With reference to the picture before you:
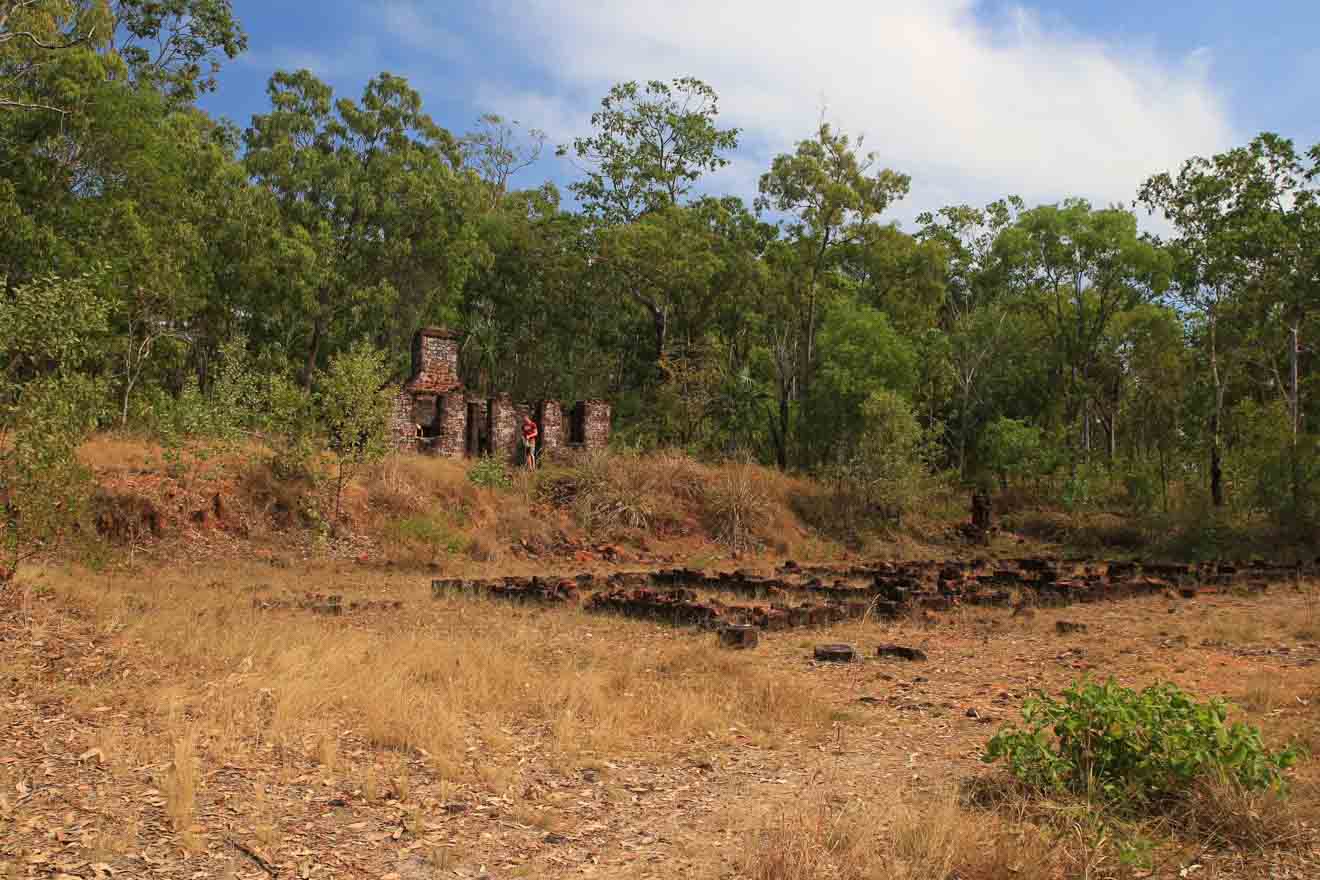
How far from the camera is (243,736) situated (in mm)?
6922

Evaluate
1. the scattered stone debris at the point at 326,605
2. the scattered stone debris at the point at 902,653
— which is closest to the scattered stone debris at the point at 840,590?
the scattered stone debris at the point at 326,605

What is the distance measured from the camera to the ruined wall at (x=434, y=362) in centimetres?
2531

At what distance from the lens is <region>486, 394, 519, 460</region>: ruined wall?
25.4m

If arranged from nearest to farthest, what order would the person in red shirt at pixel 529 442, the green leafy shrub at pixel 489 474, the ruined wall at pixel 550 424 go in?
the green leafy shrub at pixel 489 474, the person in red shirt at pixel 529 442, the ruined wall at pixel 550 424

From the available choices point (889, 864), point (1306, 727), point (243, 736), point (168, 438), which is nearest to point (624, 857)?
point (889, 864)

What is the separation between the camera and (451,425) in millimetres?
24844

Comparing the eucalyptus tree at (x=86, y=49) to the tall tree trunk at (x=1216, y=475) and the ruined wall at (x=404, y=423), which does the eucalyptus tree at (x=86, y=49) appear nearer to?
the ruined wall at (x=404, y=423)

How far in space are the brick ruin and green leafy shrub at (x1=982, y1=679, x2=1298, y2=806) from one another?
1875 centimetres

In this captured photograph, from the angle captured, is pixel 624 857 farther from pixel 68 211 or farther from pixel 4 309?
pixel 68 211

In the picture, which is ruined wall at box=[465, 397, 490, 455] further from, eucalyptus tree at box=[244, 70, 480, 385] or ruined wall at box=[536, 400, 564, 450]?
eucalyptus tree at box=[244, 70, 480, 385]

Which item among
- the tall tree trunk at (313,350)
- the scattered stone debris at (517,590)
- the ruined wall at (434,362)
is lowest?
the scattered stone debris at (517,590)

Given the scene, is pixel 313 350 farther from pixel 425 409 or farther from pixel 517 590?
pixel 517 590

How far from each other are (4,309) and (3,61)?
17.2m

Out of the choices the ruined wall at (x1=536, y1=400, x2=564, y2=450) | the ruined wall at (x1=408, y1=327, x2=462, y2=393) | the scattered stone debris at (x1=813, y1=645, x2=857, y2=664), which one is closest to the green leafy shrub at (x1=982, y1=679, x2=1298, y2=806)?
the scattered stone debris at (x1=813, y1=645, x2=857, y2=664)
